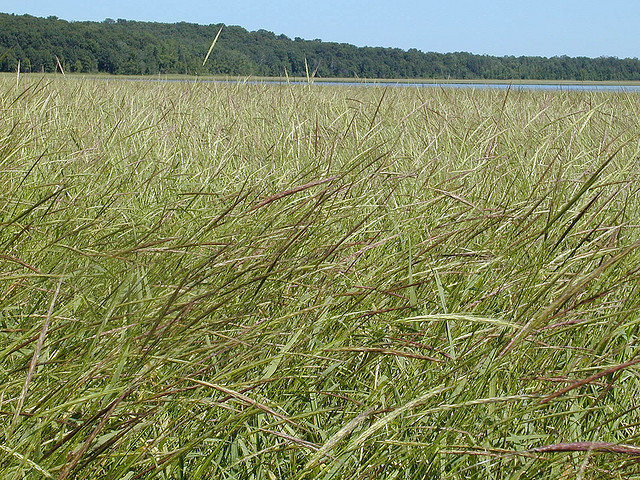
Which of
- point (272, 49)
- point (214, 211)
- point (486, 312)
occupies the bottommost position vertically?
point (486, 312)

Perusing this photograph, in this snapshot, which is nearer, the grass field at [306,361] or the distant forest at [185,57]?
the grass field at [306,361]

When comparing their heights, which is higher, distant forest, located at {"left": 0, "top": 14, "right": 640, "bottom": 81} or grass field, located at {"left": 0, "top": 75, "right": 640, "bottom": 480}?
distant forest, located at {"left": 0, "top": 14, "right": 640, "bottom": 81}

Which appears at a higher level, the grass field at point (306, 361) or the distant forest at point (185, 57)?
the distant forest at point (185, 57)

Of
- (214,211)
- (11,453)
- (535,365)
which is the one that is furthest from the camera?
(214,211)

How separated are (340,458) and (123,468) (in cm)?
31

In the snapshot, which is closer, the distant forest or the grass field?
the grass field

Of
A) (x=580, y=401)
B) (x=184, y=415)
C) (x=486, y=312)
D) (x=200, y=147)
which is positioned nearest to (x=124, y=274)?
(x=184, y=415)

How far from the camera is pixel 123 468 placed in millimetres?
838

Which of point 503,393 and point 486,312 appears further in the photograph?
point 486,312

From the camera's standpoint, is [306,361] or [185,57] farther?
[185,57]

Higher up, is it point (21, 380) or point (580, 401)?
point (21, 380)

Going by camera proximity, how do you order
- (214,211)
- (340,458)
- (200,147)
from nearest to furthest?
(340,458)
(214,211)
(200,147)

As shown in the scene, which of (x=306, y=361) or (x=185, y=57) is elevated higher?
(x=185, y=57)

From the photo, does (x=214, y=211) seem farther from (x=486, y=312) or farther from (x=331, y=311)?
(x=486, y=312)
